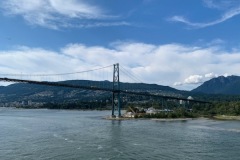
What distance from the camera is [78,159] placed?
2458cm

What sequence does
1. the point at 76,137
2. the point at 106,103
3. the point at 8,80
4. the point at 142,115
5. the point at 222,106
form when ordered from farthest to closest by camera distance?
the point at 106,103 < the point at 222,106 < the point at 142,115 < the point at 8,80 < the point at 76,137

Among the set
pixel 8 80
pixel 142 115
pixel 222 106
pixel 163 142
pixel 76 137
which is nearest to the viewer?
pixel 163 142

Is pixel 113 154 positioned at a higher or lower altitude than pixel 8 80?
lower

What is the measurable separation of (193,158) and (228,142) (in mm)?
9583

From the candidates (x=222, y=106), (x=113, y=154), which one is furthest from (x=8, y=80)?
(x=222, y=106)

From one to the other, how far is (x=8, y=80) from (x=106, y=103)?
101573mm

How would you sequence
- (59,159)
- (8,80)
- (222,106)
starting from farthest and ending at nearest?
1. (222,106)
2. (8,80)
3. (59,159)

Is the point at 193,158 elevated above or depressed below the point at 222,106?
below

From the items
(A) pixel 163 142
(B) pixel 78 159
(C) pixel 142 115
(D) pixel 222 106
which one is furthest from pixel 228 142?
(D) pixel 222 106

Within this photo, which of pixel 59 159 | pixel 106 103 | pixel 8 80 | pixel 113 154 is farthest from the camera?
pixel 106 103

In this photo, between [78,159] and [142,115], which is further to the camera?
[142,115]

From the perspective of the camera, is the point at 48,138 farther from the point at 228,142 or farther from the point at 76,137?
the point at 228,142

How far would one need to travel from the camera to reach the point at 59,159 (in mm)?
24469

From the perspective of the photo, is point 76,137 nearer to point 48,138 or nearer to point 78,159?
point 48,138
